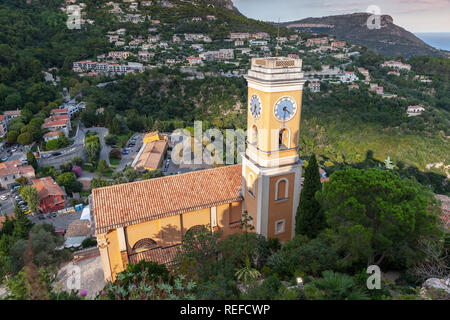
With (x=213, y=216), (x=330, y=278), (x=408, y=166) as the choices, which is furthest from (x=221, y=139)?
(x=330, y=278)

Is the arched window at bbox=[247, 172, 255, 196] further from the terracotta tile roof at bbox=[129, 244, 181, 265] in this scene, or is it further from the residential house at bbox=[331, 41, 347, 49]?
the residential house at bbox=[331, 41, 347, 49]

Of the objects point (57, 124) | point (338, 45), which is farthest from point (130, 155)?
point (338, 45)

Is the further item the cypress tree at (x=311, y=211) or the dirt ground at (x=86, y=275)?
the dirt ground at (x=86, y=275)

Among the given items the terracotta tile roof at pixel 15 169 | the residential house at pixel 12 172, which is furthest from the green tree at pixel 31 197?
the terracotta tile roof at pixel 15 169

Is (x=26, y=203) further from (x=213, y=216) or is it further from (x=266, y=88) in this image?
(x=266, y=88)

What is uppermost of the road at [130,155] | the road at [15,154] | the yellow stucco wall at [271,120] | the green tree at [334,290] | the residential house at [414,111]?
the yellow stucco wall at [271,120]

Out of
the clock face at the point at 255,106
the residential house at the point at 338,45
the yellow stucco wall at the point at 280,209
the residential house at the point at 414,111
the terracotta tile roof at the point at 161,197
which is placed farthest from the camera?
the residential house at the point at 338,45

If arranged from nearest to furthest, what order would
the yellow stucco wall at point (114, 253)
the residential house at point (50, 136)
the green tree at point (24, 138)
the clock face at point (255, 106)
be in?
→ the yellow stucco wall at point (114, 253) → the clock face at point (255, 106) → the green tree at point (24, 138) → the residential house at point (50, 136)

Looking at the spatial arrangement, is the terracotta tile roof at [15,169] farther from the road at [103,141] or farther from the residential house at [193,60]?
the residential house at [193,60]
